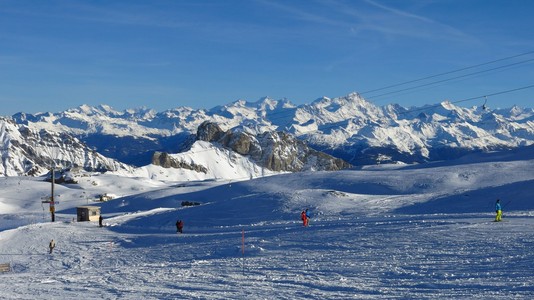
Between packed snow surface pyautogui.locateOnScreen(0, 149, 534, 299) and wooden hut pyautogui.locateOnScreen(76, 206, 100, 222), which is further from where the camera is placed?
wooden hut pyautogui.locateOnScreen(76, 206, 100, 222)

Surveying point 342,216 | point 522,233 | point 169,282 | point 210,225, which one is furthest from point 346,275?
point 210,225

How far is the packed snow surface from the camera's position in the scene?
24547 millimetres

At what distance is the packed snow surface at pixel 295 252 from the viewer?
24.5 m

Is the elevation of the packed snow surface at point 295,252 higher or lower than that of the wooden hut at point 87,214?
lower

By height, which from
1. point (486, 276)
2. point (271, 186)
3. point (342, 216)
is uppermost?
point (271, 186)

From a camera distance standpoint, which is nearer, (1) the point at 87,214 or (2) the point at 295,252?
(2) the point at 295,252

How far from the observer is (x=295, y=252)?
34250 millimetres

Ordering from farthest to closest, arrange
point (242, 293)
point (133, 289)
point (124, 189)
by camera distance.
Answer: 1. point (124, 189)
2. point (133, 289)
3. point (242, 293)

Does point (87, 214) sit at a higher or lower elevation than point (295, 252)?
higher

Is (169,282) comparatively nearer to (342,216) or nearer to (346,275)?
(346,275)

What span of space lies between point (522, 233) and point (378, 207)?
908 inches

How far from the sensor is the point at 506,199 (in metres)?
54.2

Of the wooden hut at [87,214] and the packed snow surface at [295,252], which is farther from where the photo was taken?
the wooden hut at [87,214]

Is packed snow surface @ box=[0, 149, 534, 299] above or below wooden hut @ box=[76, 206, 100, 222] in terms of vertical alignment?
below
